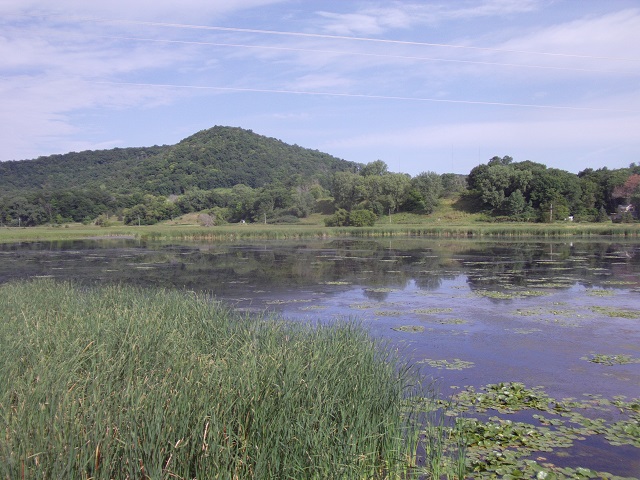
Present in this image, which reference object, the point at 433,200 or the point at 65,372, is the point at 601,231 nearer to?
the point at 433,200

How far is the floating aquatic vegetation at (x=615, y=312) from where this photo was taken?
44.7ft

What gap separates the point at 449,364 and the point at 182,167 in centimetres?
11865

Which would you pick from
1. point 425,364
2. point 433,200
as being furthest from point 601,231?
point 425,364

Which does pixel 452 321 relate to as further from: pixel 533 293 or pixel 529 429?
pixel 529 429

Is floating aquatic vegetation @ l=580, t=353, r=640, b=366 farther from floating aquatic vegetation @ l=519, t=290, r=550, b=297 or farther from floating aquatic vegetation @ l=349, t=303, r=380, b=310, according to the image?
floating aquatic vegetation @ l=519, t=290, r=550, b=297

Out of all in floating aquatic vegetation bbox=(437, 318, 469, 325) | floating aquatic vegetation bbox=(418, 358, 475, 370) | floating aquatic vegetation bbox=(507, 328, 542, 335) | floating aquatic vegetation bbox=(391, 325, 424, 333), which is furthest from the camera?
floating aquatic vegetation bbox=(437, 318, 469, 325)

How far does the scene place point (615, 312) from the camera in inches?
551

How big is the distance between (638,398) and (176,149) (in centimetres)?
13537

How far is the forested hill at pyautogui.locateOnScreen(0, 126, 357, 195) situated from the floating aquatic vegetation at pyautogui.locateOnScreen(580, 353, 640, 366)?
10263cm

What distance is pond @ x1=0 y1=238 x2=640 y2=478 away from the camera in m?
7.98

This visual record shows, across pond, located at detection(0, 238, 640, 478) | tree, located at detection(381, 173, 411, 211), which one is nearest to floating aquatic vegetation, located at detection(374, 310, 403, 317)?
pond, located at detection(0, 238, 640, 478)

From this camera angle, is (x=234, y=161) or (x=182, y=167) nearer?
(x=182, y=167)

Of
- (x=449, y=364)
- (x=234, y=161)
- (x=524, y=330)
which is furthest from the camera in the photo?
(x=234, y=161)

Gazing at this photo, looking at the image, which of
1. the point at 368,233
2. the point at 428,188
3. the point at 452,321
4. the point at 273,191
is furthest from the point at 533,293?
the point at 273,191
